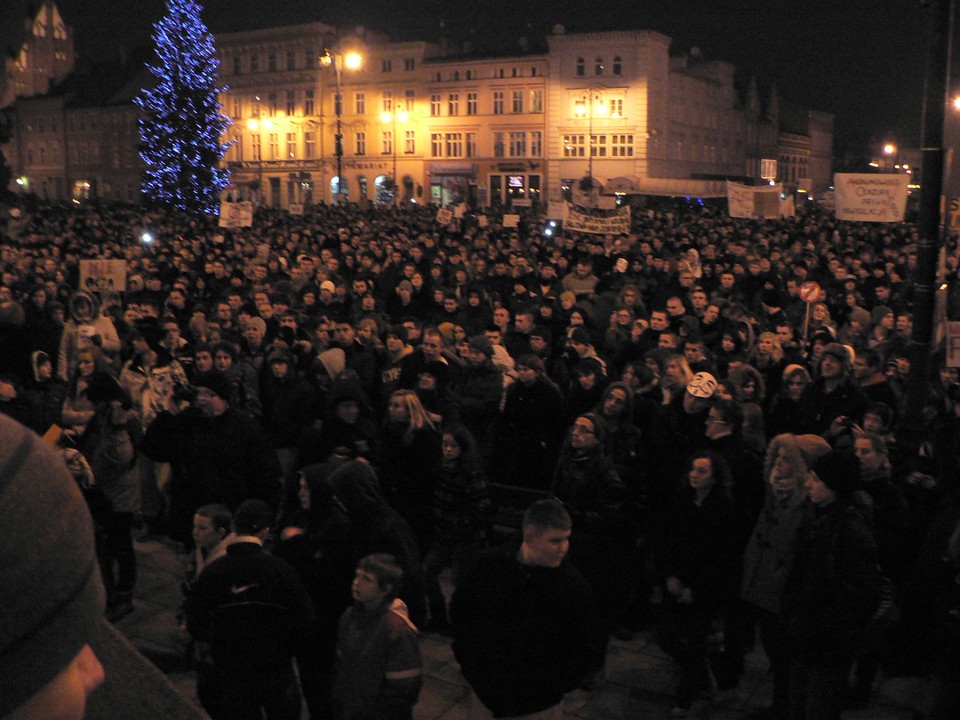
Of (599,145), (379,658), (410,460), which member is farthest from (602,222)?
(599,145)

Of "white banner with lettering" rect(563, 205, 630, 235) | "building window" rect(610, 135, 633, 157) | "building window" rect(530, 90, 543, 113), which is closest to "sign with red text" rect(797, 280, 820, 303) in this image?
"white banner with lettering" rect(563, 205, 630, 235)

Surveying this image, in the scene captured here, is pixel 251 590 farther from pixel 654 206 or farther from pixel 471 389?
pixel 654 206

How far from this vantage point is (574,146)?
2613 inches

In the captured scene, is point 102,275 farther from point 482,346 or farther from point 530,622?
point 530,622

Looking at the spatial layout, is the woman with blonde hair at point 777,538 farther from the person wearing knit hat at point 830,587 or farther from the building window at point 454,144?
the building window at point 454,144

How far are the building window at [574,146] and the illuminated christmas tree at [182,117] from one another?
23500 millimetres

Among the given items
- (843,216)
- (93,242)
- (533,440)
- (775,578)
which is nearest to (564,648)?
(775,578)

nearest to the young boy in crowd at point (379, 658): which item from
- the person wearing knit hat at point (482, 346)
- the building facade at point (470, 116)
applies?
the person wearing knit hat at point (482, 346)

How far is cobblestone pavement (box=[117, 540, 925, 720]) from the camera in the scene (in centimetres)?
533

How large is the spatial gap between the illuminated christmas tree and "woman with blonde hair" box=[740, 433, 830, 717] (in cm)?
5112

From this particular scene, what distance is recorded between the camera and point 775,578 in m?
5.13

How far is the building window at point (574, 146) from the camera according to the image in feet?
216

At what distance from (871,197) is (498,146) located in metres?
60.6

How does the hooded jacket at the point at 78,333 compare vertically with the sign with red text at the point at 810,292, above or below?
below
